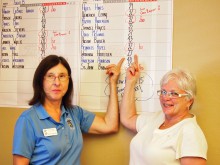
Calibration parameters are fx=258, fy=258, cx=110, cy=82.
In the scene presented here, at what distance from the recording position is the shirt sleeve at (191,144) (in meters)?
1.21

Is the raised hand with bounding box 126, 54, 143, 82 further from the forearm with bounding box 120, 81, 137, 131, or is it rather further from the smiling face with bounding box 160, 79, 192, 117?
the smiling face with bounding box 160, 79, 192, 117

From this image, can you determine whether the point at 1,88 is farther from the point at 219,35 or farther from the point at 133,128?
the point at 219,35

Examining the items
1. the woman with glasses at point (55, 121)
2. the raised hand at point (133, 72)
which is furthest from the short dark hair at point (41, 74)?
the raised hand at point (133, 72)

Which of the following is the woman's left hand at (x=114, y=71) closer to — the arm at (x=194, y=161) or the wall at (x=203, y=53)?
the wall at (x=203, y=53)

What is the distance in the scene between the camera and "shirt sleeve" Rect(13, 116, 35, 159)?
1.37m

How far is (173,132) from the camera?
1331 millimetres

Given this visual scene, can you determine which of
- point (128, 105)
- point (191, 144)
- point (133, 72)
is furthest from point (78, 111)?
point (191, 144)

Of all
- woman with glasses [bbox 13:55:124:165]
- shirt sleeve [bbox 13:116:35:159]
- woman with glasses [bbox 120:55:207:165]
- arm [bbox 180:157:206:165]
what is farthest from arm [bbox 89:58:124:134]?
arm [bbox 180:157:206:165]

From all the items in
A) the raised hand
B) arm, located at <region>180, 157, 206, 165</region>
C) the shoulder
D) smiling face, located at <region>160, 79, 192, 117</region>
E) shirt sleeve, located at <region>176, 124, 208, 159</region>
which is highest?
the raised hand

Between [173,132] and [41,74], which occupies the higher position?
[41,74]

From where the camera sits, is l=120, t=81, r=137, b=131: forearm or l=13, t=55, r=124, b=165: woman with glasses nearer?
l=13, t=55, r=124, b=165: woman with glasses

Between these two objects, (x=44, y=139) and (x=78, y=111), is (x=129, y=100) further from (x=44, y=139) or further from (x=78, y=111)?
(x=44, y=139)

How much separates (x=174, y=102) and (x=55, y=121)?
673mm

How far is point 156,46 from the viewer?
166cm
